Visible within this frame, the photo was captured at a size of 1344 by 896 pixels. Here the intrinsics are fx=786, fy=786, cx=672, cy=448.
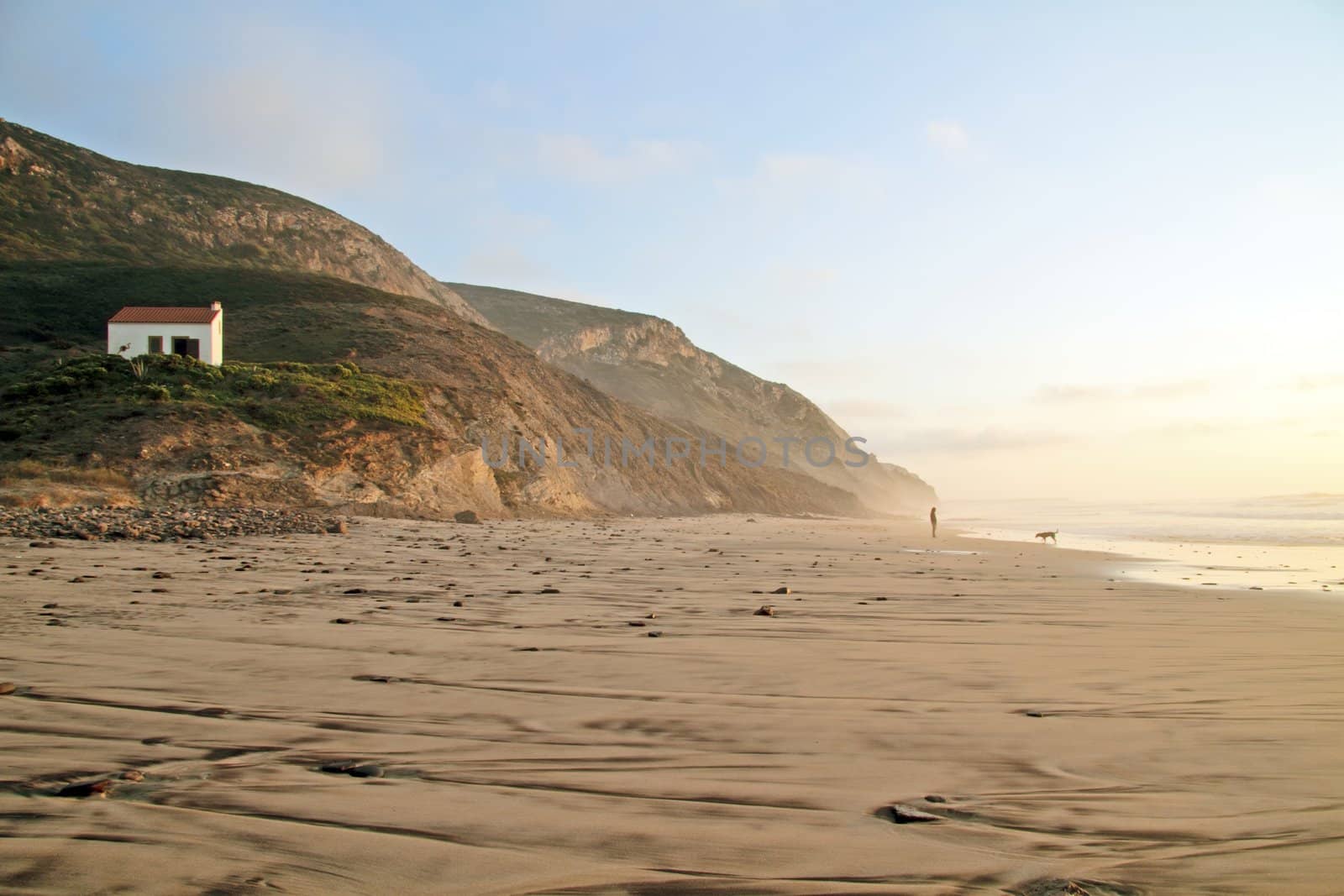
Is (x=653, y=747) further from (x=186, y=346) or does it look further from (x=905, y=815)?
(x=186, y=346)

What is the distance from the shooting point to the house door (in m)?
28.6

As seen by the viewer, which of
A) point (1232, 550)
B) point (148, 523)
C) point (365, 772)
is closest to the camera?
point (365, 772)

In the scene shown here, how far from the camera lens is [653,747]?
10.2 ft

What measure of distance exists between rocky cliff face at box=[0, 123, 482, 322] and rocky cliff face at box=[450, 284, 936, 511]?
54.6 feet

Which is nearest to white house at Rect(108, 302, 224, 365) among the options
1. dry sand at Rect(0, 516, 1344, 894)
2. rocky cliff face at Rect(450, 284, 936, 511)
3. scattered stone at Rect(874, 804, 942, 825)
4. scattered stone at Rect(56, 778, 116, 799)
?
dry sand at Rect(0, 516, 1344, 894)

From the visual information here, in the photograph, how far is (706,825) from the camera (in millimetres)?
2383

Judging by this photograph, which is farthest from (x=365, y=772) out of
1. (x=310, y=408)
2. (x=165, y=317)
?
(x=165, y=317)

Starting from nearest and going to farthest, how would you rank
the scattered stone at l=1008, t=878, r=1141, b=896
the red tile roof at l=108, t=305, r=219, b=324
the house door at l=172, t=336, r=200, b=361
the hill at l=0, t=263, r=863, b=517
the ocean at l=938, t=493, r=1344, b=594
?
the scattered stone at l=1008, t=878, r=1141, b=896
the ocean at l=938, t=493, r=1344, b=594
the hill at l=0, t=263, r=863, b=517
the house door at l=172, t=336, r=200, b=361
the red tile roof at l=108, t=305, r=219, b=324

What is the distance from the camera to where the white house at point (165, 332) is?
28.9 m

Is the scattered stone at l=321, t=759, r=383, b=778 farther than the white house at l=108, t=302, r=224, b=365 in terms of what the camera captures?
No

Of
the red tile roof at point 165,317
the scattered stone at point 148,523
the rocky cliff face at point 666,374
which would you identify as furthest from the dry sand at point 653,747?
the rocky cliff face at point 666,374

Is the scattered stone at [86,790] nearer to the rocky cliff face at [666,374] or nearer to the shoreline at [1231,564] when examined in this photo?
the shoreline at [1231,564]

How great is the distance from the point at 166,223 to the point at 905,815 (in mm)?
69777

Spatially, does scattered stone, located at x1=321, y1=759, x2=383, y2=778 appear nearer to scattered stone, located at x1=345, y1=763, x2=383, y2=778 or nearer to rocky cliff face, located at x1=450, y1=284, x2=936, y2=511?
scattered stone, located at x1=345, y1=763, x2=383, y2=778
